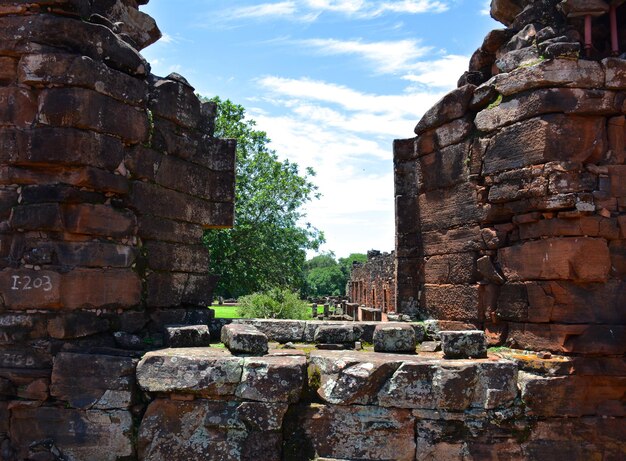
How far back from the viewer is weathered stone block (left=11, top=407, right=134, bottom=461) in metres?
4.94

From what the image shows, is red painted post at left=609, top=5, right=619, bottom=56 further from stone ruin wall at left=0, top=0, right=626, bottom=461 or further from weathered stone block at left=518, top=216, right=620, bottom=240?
weathered stone block at left=518, top=216, right=620, bottom=240

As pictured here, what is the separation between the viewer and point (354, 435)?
480 centimetres

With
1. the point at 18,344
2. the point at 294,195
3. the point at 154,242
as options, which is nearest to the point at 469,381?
the point at 154,242

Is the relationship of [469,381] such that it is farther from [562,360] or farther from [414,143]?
[414,143]

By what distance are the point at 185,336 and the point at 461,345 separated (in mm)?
2727

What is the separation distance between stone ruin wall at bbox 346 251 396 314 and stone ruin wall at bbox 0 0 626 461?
12.8m

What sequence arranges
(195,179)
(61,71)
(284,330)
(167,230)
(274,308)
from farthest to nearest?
1. (274,308)
2. (195,179)
3. (284,330)
4. (167,230)
5. (61,71)

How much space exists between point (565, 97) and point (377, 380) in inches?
129

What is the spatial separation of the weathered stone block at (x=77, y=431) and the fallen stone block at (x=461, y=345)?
117 inches

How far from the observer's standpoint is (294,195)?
25953 mm

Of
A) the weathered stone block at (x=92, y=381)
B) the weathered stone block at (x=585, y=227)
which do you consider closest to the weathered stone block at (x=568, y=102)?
the weathered stone block at (x=585, y=227)

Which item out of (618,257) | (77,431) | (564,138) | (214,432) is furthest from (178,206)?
(618,257)

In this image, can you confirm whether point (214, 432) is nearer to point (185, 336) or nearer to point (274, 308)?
point (185, 336)

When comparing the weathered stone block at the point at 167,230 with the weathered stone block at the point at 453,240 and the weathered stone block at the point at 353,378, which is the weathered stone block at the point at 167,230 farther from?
the weathered stone block at the point at 453,240
